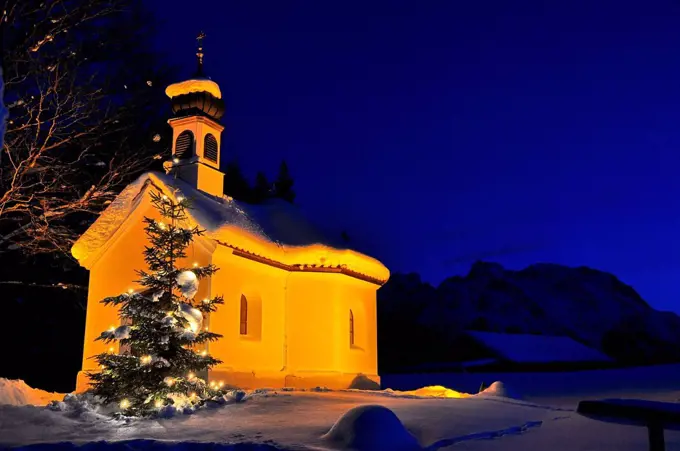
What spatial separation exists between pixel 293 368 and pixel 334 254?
119 inches

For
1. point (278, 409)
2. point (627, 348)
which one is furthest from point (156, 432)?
point (627, 348)

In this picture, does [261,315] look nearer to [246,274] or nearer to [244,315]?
[244,315]

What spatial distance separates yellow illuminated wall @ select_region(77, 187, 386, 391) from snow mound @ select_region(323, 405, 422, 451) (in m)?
7.35

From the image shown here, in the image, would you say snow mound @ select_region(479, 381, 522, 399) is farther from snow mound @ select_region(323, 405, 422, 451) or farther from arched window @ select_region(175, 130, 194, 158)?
arched window @ select_region(175, 130, 194, 158)

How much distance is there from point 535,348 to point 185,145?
66.1ft

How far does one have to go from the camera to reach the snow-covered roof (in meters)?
29.6

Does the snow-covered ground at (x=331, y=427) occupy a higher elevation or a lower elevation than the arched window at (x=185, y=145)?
lower

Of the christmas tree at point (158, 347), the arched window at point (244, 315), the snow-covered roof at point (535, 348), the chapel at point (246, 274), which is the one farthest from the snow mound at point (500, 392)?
the snow-covered roof at point (535, 348)

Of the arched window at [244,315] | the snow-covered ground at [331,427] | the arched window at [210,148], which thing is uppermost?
the arched window at [210,148]

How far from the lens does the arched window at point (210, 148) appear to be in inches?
727

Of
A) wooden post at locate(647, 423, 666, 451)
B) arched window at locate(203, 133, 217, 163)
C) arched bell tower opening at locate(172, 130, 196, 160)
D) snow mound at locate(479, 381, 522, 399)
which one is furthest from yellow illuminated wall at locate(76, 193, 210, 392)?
wooden post at locate(647, 423, 666, 451)

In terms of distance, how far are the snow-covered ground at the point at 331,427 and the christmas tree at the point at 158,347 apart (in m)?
0.51

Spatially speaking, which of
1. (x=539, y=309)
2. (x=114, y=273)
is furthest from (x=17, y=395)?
(x=539, y=309)

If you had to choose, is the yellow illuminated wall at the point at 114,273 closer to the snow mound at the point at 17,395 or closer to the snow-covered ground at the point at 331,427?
the snow mound at the point at 17,395
